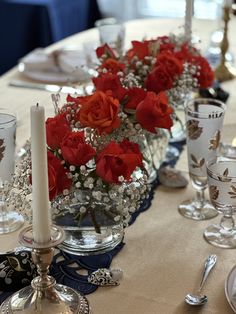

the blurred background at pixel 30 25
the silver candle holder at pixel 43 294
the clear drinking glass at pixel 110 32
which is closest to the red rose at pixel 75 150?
Answer: the silver candle holder at pixel 43 294

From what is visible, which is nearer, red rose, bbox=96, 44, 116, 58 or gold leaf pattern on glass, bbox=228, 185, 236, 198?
gold leaf pattern on glass, bbox=228, 185, 236, 198

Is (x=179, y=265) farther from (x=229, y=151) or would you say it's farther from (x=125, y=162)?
(x=229, y=151)

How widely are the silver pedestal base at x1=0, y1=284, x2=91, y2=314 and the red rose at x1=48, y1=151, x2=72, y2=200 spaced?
14 centimetres

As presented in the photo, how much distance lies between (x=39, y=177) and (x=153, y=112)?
327 millimetres

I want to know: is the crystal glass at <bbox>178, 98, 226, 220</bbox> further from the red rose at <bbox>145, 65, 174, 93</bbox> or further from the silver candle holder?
the silver candle holder

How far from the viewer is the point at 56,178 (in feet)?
2.95

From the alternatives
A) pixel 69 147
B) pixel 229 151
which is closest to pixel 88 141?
pixel 69 147

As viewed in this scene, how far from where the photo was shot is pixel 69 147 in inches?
35.4

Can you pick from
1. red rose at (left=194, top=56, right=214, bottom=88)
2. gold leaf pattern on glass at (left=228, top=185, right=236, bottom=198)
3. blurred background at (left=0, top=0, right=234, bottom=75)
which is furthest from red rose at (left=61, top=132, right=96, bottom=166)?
blurred background at (left=0, top=0, right=234, bottom=75)

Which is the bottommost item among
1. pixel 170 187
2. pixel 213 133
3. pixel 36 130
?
pixel 170 187

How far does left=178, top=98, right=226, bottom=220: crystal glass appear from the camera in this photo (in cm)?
110

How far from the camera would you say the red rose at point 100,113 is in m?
0.93

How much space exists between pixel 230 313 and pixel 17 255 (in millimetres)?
333

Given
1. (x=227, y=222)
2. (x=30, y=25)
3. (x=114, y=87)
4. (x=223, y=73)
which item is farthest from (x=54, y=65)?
(x=30, y=25)
